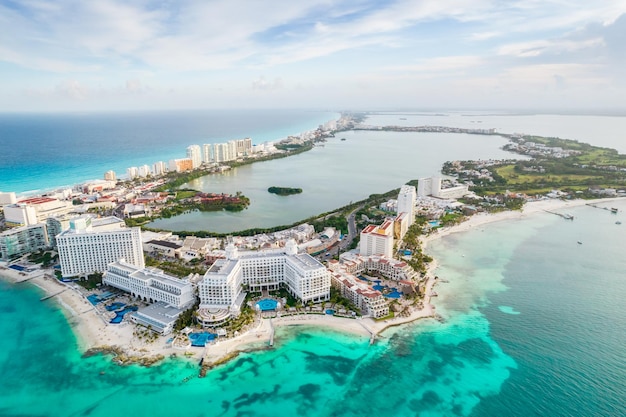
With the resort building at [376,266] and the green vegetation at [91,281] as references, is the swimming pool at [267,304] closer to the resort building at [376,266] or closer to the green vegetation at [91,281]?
the resort building at [376,266]

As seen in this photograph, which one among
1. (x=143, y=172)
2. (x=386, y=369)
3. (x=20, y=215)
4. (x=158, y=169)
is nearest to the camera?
(x=386, y=369)

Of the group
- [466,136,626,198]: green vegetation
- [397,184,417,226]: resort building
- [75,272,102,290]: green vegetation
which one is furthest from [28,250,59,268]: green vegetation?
[466,136,626,198]: green vegetation

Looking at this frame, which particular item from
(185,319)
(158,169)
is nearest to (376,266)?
(185,319)

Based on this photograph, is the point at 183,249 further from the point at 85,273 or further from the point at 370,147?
the point at 370,147

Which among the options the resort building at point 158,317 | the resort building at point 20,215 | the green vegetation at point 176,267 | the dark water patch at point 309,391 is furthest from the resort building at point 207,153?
the dark water patch at point 309,391

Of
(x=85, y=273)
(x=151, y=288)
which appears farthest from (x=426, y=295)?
(x=85, y=273)

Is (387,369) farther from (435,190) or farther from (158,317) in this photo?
(435,190)

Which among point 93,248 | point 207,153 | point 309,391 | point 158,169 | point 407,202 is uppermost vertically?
point 207,153
